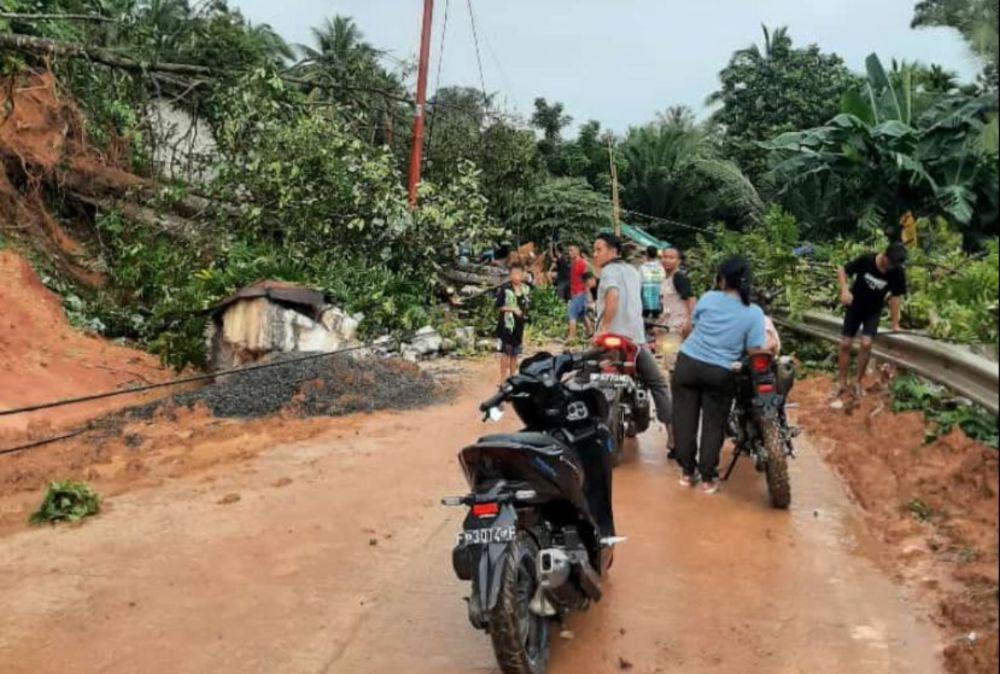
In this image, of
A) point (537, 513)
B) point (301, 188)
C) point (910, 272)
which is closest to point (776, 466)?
point (910, 272)

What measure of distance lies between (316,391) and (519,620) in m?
6.27

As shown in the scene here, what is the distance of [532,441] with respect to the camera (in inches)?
145

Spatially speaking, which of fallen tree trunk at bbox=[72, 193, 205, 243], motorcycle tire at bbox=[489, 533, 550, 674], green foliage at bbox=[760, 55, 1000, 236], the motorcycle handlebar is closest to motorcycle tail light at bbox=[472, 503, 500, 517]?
motorcycle tire at bbox=[489, 533, 550, 674]

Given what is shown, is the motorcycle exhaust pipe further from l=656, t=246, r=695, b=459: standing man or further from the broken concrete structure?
the broken concrete structure

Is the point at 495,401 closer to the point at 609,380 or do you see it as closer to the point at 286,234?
the point at 609,380

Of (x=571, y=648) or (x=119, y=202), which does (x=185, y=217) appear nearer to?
(x=119, y=202)

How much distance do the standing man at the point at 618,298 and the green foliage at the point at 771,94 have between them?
22.4 meters

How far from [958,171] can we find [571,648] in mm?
2846

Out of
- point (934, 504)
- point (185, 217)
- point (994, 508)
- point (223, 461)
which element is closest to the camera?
point (994, 508)

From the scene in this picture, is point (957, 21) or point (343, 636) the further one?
point (343, 636)

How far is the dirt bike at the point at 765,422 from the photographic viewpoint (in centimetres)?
555

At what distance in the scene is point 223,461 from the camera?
7.16 meters

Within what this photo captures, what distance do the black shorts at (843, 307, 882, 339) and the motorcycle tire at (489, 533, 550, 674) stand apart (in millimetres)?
4602

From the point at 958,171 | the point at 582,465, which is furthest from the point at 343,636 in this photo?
the point at 958,171
